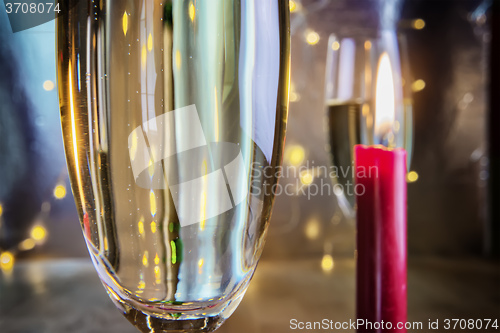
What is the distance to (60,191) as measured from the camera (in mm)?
524

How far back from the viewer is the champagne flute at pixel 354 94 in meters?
0.42

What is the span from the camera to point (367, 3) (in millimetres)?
593

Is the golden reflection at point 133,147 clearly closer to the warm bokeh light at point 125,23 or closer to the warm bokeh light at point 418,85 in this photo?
the warm bokeh light at point 125,23

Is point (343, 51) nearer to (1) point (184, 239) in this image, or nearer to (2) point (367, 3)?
(2) point (367, 3)

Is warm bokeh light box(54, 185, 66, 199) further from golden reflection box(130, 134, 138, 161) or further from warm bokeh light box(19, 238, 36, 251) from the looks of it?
golden reflection box(130, 134, 138, 161)

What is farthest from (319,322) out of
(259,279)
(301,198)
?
(301,198)

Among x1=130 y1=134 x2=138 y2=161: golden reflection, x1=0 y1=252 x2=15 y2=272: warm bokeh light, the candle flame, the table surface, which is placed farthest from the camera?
x1=0 y1=252 x2=15 y2=272: warm bokeh light

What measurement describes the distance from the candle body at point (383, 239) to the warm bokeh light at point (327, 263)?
0.31 meters

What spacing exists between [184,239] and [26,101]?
468 mm

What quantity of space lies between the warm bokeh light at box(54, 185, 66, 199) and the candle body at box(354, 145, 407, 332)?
416 mm

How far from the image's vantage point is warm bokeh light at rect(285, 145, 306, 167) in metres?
0.57

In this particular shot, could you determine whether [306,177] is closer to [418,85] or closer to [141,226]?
[418,85]

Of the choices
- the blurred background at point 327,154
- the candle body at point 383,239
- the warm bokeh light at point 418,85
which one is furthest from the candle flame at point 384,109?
the warm bokeh light at point 418,85

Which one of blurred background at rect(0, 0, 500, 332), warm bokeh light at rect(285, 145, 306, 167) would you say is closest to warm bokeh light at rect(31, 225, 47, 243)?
blurred background at rect(0, 0, 500, 332)
